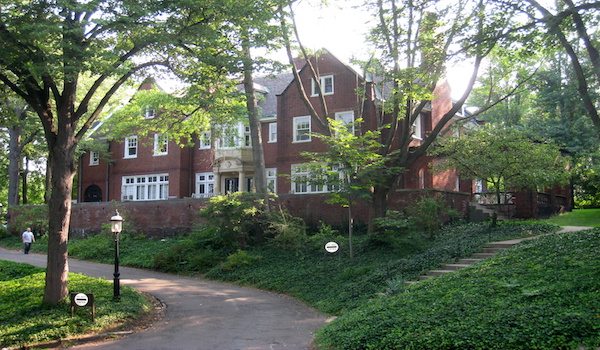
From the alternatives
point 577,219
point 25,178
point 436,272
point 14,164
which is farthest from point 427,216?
point 25,178

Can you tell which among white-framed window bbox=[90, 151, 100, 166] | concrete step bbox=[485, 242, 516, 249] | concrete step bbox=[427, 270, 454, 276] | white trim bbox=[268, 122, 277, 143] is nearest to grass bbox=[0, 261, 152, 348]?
concrete step bbox=[427, 270, 454, 276]

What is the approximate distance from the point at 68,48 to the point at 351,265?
34.3 feet

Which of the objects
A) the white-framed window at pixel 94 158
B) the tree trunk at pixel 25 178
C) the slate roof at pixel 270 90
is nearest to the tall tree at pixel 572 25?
the slate roof at pixel 270 90

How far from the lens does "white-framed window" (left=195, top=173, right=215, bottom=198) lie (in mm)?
36188

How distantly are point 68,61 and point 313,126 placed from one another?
67.5 ft

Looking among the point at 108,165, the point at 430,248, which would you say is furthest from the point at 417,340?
the point at 108,165

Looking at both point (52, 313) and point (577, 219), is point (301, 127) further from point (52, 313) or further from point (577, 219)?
point (52, 313)

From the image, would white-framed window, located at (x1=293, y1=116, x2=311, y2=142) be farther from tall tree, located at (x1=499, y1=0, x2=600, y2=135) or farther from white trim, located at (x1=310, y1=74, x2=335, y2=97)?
tall tree, located at (x1=499, y1=0, x2=600, y2=135)

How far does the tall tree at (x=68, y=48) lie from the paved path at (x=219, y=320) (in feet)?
9.85

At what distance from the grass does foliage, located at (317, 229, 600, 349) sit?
5167mm

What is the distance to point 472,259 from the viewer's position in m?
15.9

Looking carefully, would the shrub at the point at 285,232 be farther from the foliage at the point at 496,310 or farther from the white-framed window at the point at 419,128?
the white-framed window at the point at 419,128

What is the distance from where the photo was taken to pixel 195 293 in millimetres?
17125

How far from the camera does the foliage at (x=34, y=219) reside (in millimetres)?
32759
